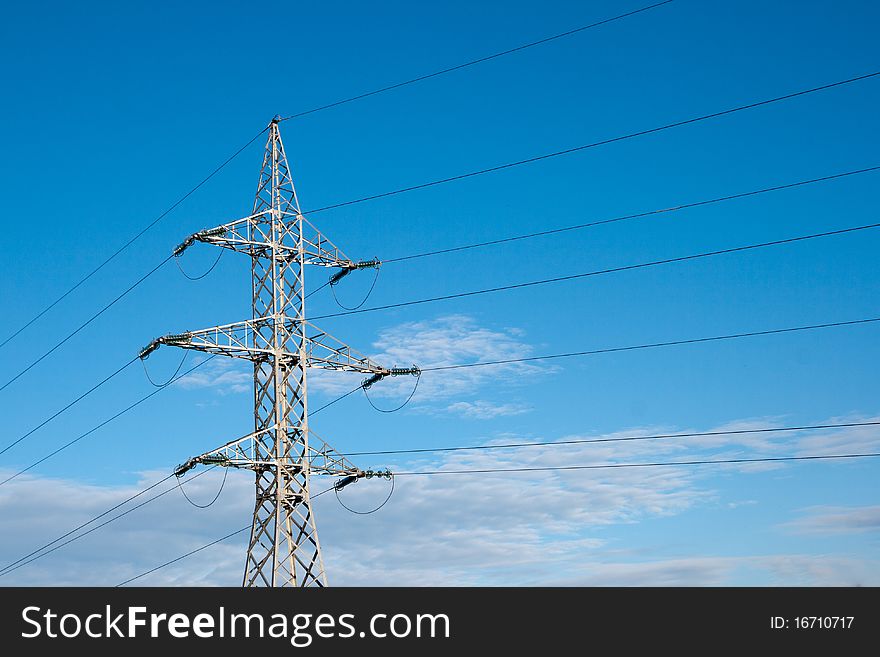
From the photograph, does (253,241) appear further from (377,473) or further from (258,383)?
(377,473)

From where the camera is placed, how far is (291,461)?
151 feet

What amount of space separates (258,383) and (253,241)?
6199 mm

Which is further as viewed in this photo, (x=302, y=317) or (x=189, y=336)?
(x=302, y=317)
